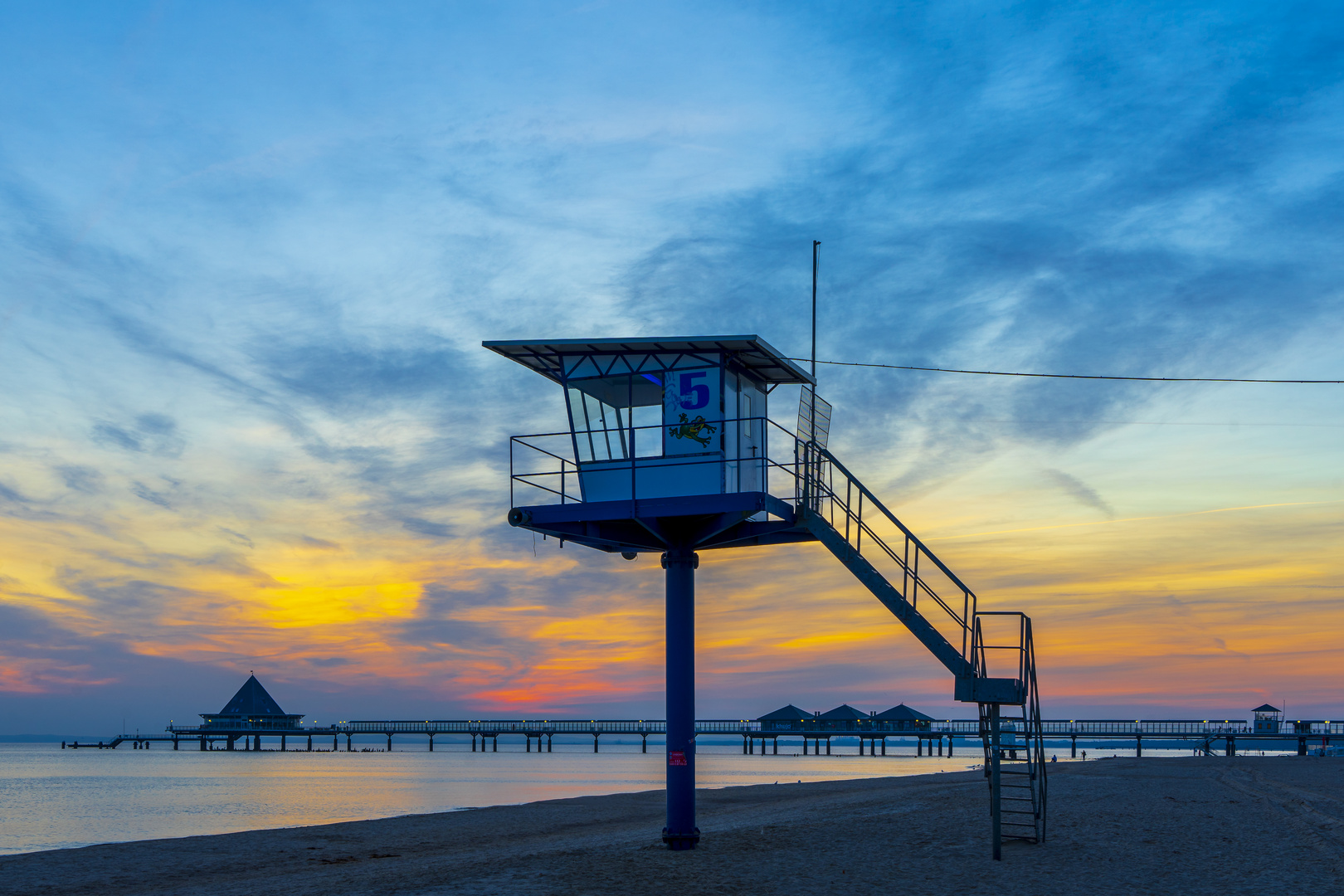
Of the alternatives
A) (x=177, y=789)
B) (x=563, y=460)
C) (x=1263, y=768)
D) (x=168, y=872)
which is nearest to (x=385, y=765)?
(x=177, y=789)

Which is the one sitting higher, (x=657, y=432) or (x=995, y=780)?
(x=657, y=432)

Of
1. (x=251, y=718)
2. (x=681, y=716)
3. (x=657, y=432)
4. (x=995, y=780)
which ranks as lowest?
(x=251, y=718)

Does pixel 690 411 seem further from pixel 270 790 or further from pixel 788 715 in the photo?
pixel 788 715

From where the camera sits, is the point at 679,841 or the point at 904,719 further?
the point at 904,719

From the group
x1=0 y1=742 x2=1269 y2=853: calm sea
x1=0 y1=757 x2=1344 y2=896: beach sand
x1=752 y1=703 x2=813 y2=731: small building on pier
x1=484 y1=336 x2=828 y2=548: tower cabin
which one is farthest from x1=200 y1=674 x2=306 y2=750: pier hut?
x1=484 y1=336 x2=828 y2=548: tower cabin

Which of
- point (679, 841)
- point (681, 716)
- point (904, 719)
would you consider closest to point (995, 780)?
point (681, 716)

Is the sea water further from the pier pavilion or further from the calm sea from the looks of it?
the pier pavilion

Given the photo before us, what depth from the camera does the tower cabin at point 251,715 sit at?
487 ft

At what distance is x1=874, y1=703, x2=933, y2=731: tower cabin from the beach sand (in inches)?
3252

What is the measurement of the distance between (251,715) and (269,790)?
3630 inches

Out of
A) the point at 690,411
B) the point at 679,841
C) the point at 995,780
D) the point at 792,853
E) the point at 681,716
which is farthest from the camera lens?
the point at 690,411

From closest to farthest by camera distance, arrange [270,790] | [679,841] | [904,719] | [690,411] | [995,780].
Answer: [995,780] → [679,841] → [690,411] → [270,790] → [904,719]

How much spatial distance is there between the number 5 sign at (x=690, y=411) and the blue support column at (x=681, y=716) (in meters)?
2.77

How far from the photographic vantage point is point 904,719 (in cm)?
11969
